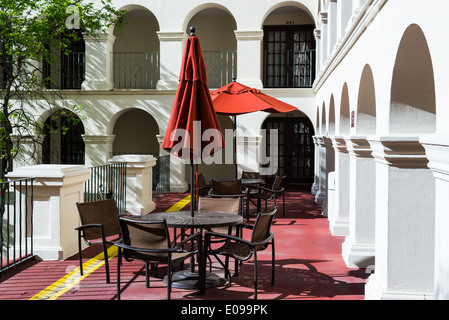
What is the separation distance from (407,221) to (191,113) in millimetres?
2583

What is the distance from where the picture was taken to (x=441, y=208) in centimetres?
315

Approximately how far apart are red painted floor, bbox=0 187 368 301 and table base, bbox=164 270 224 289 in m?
0.08

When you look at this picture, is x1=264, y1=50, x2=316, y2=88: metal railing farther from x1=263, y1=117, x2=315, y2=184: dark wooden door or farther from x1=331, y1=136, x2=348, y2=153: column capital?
x1=331, y1=136, x2=348, y2=153: column capital

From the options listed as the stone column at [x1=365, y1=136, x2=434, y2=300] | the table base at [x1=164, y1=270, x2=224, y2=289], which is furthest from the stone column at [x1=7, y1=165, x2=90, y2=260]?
the stone column at [x1=365, y1=136, x2=434, y2=300]

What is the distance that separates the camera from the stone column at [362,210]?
727 centimetres

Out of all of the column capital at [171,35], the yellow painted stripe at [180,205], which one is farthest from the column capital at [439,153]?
the column capital at [171,35]

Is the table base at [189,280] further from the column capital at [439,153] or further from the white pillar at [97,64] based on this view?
the white pillar at [97,64]

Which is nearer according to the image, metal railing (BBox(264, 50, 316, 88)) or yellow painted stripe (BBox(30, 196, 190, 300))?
yellow painted stripe (BBox(30, 196, 190, 300))

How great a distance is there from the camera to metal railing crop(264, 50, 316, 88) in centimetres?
1938

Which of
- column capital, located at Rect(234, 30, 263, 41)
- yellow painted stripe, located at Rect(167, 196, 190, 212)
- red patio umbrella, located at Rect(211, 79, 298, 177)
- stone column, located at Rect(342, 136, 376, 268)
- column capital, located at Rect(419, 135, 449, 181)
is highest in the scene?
column capital, located at Rect(234, 30, 263, 41)

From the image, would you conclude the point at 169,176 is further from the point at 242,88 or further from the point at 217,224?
the point at 217,224

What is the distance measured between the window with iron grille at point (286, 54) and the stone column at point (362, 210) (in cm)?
1234

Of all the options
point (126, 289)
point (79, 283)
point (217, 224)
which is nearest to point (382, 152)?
point (217, 224)

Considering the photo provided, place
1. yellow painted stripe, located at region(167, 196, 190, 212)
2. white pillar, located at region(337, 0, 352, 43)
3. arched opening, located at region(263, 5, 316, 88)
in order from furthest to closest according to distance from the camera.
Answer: arched opening, located at region(263, 5, 316, 88), yellow painted stripe, located at region(167, 196, 190, 212), white pillar, located at region(337, 0, 352, 43)
